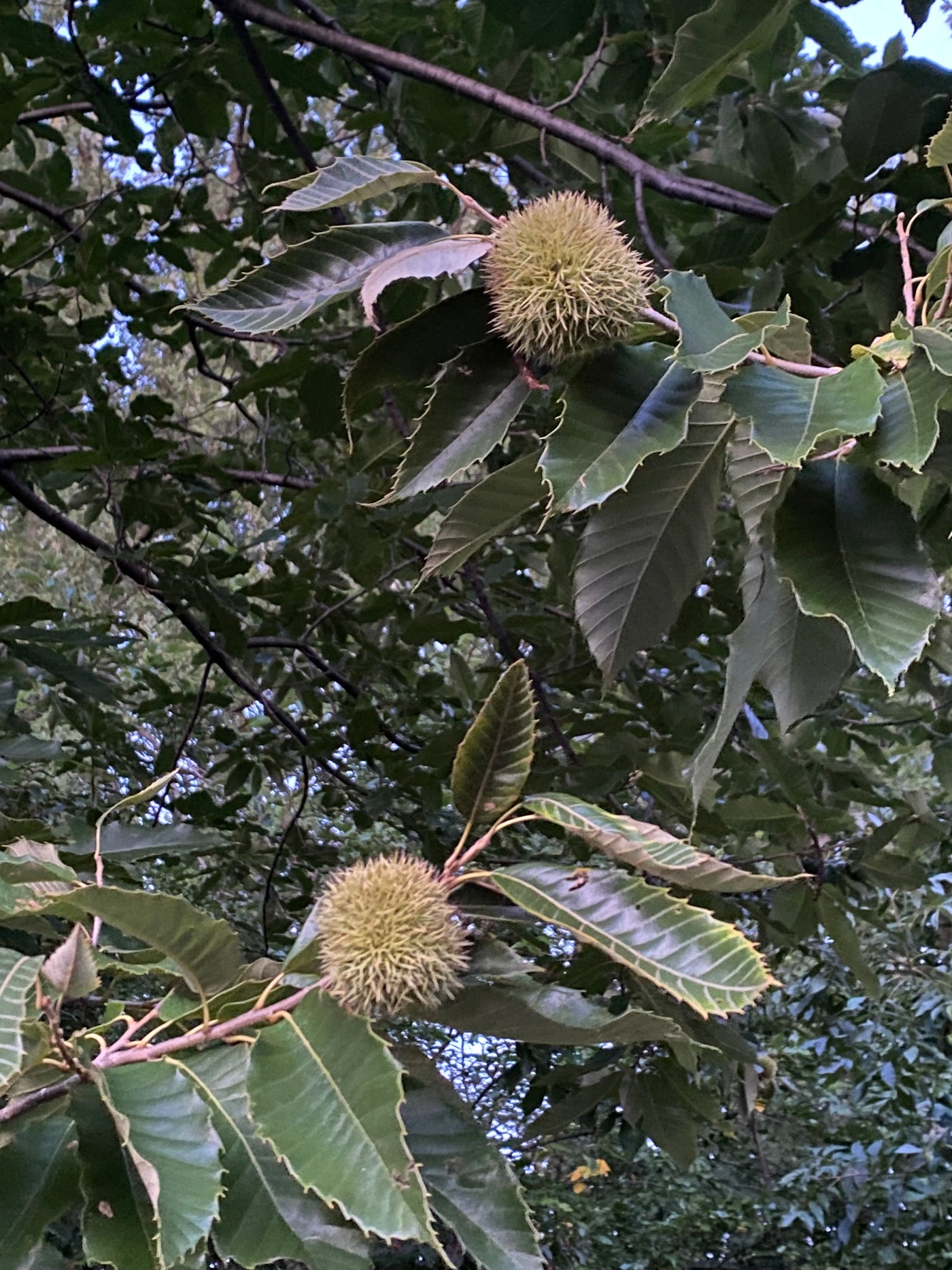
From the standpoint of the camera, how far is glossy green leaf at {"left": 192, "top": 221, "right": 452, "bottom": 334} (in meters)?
0.77

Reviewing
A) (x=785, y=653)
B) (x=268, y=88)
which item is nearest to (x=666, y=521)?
(x=785, y=653)

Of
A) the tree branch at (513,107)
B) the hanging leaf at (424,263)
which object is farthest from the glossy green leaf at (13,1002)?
the tree branch at (513,107)

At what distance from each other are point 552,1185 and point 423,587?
10.5ft

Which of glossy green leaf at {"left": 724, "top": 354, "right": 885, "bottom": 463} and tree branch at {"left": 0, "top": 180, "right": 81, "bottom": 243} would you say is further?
tree branch at {"left": 0, "top": 180, "right": 81, "bottom": 243}

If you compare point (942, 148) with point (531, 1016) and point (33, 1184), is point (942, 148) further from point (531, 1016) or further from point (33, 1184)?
point (33, 1184)

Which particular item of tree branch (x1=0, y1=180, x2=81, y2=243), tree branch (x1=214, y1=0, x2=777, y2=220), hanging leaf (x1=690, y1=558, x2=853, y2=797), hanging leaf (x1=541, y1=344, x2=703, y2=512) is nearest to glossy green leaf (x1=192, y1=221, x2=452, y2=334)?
hanging leaf (x1=541, y1=344, x2=703, y2=512)

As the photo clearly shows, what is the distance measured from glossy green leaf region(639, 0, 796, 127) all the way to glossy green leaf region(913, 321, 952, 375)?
503mm

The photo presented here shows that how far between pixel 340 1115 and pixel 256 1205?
0.14 meters

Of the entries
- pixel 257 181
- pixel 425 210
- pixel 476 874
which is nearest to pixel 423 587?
pixel 425 210

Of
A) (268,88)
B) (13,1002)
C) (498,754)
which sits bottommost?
(13,1002)

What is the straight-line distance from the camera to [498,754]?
740mm

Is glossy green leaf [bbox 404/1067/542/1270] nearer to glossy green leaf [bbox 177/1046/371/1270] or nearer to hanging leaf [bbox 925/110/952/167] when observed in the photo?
glossy green leaf [bbox 177/1046/371/1270]

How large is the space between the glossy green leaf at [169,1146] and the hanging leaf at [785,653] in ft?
1.41

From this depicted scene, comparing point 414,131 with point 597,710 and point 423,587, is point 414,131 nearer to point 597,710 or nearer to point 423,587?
point 423,587
